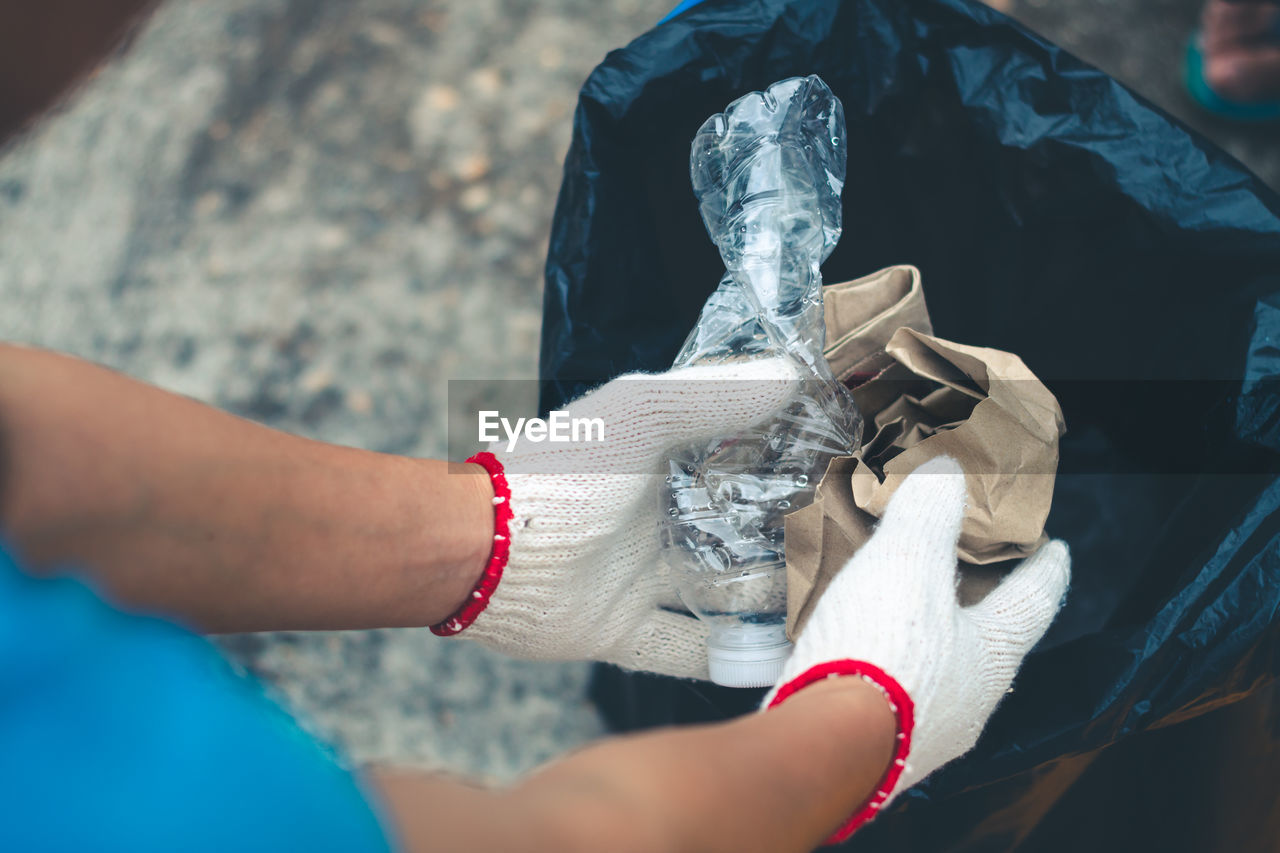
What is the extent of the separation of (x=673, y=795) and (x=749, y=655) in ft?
1.18

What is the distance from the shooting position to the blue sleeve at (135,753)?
23cm

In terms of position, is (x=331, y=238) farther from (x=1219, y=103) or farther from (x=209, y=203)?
(x=1219, y=103)

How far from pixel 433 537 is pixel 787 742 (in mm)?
310

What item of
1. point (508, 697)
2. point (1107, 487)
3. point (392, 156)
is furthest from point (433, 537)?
point (392, 156)

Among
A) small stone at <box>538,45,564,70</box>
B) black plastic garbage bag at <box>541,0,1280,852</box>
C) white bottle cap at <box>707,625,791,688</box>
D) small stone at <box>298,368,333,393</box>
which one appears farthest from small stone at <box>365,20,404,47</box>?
white bottle cap at <box>707,625,791,688</box>

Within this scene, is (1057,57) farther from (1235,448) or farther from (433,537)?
(433,537)

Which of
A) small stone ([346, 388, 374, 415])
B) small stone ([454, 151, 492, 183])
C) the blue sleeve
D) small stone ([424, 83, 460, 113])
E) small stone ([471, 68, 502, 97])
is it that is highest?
small stone ([471, 68, 502, 97])

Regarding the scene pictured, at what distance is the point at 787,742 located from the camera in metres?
0.42

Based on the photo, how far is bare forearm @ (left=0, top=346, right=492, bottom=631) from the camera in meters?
0.44

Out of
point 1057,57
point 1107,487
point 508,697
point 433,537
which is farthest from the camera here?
point 508,697

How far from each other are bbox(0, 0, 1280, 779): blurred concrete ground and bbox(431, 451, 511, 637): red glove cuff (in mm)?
475

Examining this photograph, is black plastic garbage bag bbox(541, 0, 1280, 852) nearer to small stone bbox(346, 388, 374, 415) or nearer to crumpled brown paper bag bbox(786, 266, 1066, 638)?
crumpled brown paper bag bbox(786, 266, 1066, 638)

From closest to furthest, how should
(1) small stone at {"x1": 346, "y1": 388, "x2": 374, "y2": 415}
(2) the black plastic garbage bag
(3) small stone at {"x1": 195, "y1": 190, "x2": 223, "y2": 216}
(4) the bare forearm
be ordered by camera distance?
(4) the bare forearm
(2) the black plastic garbage bag
(1) small stone at {"x1": 346, "y1": 388, "x2": 374, "y2": 415}
(3) small stone at {"x1": 195, "y1": 190, "x2": 223, "y2": 216}

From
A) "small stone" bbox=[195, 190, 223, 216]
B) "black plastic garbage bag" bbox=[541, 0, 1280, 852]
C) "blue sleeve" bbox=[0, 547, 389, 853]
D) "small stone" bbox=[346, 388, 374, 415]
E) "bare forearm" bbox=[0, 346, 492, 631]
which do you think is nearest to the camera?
"blue sleeve" bbox=[0, 547, 389, 853]
